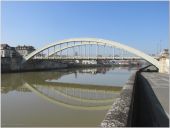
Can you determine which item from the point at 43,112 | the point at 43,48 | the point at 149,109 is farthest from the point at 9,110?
the point at 43,48

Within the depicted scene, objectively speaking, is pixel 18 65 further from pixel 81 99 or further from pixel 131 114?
pixel 131 114

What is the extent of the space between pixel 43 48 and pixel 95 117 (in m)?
42.4

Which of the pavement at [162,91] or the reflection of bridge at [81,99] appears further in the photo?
the reflection of bridge at [81,99]

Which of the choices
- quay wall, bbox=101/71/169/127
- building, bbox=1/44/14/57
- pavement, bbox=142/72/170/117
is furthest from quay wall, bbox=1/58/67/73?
quay wall, bbox=101/71/169/127

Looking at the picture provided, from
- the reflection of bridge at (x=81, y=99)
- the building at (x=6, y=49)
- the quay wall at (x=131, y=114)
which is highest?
the building at (x=6, y=49)

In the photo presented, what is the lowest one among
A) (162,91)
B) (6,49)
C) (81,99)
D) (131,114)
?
(81,99)

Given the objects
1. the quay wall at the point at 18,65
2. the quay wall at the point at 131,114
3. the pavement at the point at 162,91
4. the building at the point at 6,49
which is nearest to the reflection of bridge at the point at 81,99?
the pavement at the point at 162,91

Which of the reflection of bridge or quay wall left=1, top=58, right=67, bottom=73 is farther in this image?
quay wall left=1, top=58, right=67, bottom=73

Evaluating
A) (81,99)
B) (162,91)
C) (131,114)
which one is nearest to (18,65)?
(81,99)

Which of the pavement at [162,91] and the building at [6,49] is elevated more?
the building at [6,49]

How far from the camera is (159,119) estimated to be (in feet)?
24.5

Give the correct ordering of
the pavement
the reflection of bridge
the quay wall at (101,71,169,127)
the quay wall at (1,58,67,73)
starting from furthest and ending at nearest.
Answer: the quay wall at (1,58,67,73) < the reflection of bridge < the pavement < the quay wall at (101,71,169,127)

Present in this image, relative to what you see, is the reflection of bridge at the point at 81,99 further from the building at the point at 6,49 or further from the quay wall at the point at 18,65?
the building at the point at 6,49

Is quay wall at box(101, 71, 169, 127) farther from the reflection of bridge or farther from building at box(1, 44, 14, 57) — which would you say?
building at box(1, 44, 14, 57)
